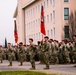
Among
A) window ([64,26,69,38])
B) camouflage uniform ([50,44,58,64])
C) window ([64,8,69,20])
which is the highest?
window ([64,8,69,20])

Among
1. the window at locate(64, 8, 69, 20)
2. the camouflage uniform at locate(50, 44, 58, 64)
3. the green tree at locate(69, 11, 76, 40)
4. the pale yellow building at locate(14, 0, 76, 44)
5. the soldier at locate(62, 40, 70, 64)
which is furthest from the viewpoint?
the window at locate(64, 8, 69, 20)

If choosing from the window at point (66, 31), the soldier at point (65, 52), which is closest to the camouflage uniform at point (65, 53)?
the soldier at point (65, 52)

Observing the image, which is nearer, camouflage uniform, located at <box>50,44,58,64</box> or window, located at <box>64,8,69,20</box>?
camouflage uniform, located at <box>50,44,58,64</box>

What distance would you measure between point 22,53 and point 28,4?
53.3 metres

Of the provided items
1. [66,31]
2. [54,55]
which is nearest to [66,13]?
[66,31]

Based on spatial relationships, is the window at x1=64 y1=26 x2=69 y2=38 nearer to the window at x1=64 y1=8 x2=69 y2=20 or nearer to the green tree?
the green tree

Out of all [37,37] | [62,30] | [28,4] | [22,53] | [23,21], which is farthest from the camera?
[23,21]

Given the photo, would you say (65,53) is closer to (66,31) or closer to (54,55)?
(54,55)

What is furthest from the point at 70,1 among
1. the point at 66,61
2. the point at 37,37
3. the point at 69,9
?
the point at 66,61

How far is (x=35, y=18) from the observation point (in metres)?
81.6

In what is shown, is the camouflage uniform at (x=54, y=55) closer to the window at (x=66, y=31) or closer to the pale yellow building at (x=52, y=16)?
the pale yellow building at (x=52, y=16)

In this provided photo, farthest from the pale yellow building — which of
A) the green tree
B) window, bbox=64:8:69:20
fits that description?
the green tree

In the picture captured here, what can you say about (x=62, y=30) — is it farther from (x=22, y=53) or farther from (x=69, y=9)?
(x=22, y=53)

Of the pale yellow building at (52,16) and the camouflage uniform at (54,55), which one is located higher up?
the pale yellow building at (52,16)
